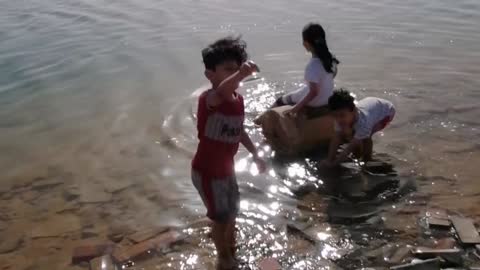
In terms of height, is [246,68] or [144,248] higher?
[246,68]

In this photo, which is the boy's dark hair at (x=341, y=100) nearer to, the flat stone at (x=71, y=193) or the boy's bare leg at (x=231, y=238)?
the boy's bare leg at (x=231, y=238)

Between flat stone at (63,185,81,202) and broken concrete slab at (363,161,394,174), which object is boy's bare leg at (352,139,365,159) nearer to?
broken concrete slab at (363,161,394,174)

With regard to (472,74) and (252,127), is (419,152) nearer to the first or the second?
(252,127)

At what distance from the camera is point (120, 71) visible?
9656mm

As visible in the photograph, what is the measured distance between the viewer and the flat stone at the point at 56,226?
5.23 m

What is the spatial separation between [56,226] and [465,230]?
12.4 ft

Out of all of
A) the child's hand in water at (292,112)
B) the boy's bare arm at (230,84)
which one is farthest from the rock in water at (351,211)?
A: the boy's bare arm at (230,84)

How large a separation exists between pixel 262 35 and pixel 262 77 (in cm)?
253

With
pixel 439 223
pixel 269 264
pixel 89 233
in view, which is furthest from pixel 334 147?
pixel 89 233

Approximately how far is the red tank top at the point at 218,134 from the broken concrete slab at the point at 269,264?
2.66 feet

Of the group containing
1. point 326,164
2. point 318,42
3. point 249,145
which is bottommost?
point 326,164

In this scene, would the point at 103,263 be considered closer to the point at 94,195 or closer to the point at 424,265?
the point at 94,195

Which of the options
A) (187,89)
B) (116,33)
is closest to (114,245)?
(187,89)

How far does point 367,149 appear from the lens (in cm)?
607
